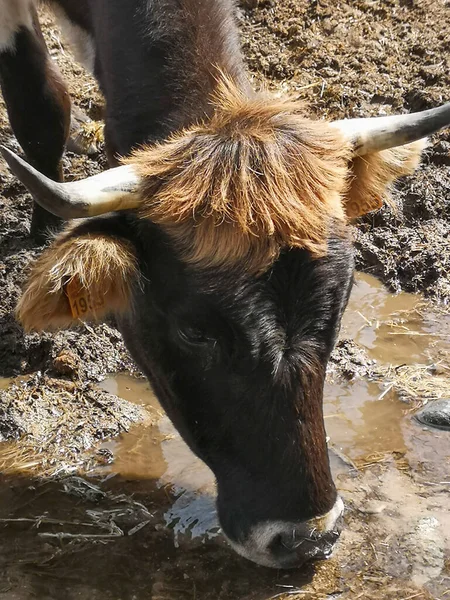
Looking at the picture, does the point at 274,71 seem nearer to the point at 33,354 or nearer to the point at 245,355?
the point at 33,354

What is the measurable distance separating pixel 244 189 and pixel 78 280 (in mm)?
768

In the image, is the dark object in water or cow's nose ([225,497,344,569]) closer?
cow's nose ([225,497,344,569])

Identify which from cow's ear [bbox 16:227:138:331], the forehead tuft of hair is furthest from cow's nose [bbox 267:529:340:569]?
cow's ear [bbox 16:227:138:331]

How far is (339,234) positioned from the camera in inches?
136

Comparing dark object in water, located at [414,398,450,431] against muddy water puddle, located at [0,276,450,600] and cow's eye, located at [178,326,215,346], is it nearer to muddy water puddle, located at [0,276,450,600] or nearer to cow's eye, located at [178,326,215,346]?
muddy water puddle, located at [0,276,450,600]

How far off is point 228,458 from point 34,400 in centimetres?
204

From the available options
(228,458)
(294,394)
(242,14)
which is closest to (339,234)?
(294,394)

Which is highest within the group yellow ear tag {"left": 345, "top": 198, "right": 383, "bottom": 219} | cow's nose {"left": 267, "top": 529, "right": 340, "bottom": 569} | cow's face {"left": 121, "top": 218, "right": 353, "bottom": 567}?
yellow ear tag {"left": 345, "top": 198, "right": 383, "bottom": 219}

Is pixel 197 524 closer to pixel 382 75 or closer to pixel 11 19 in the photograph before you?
pixel 11 19

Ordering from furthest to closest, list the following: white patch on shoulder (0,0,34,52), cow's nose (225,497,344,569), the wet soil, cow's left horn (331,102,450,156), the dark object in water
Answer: the wet soil
white patch on shoulder (0,0,34,52)
the dark object in water
cow's left horn (331,102,450,156)
cow's nose (225,497,344,569)

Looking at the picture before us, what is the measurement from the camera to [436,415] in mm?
4941

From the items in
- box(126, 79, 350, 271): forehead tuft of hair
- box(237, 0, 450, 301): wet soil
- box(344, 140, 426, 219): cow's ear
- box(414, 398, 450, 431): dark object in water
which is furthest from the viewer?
box(237, 0, 450, 301): wet soil

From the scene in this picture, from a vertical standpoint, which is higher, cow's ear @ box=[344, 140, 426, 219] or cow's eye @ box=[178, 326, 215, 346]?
cow's ear @ box=[344, 140, 426, 219]

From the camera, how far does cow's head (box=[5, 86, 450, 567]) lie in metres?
3.17
